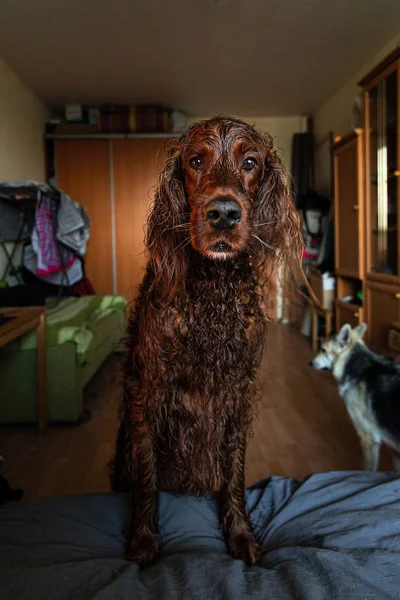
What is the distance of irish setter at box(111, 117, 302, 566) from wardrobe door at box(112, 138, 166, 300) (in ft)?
13.4

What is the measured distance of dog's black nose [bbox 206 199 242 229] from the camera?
88cm

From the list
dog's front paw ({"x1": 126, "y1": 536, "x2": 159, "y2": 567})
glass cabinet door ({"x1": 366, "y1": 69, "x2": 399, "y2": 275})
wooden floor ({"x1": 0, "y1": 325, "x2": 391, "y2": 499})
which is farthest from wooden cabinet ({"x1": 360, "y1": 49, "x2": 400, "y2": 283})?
dog's front paw ({"x1": 126, "y1": 536, "x2": 159, "y2": 567})

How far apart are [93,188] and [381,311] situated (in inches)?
148

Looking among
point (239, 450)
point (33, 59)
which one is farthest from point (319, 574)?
point (33, 59)

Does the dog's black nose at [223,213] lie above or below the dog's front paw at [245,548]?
above

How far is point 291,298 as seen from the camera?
132 centimetres

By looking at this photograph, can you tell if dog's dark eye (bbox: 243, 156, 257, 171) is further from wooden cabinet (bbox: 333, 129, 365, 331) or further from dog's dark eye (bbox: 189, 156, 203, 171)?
wooden cabinet (bbox: 333, 129, 365, 331)

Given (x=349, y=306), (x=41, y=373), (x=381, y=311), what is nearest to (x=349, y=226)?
(x=349, y=306)

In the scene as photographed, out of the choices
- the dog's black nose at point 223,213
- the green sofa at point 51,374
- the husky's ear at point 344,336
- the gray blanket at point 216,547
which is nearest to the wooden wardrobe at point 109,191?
the green sofa at point 51,374

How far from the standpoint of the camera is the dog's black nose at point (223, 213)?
881 mm

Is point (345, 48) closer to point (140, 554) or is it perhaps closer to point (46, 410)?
point (46, 410)

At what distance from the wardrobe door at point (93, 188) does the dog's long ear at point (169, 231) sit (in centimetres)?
445

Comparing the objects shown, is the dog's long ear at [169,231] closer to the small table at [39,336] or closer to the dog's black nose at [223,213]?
the dog's black nose at [223,213]

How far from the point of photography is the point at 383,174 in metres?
3.01
